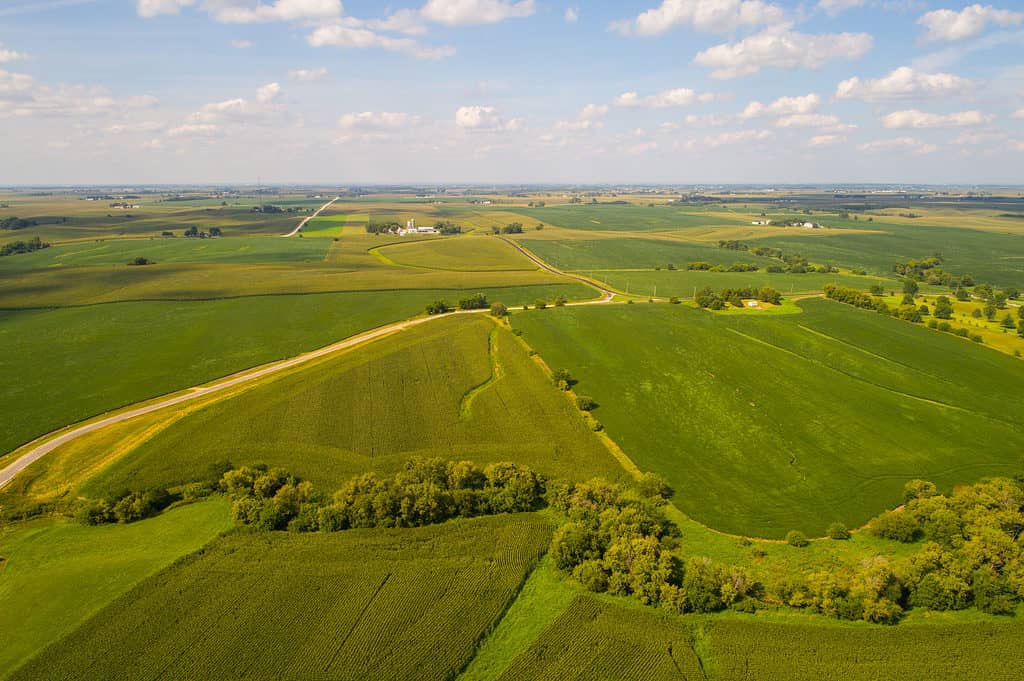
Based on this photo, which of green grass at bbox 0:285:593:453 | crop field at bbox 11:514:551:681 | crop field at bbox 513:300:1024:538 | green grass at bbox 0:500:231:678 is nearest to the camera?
crop field at bbox 11:514:551:681

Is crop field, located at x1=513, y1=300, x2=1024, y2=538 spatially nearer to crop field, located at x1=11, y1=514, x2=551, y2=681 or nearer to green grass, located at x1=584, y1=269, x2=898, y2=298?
crop field, located at x1=11, y1=514, x2=551, y2=681

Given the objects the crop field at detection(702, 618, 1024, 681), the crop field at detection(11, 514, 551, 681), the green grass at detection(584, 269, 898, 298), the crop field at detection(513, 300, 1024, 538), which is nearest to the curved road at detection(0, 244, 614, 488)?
the crop field at detection(513, 300, 1024, 538)

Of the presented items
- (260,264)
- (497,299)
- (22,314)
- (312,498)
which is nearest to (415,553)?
(312,498)

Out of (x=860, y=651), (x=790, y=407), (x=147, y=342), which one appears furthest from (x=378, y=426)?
(x=147, y=342)

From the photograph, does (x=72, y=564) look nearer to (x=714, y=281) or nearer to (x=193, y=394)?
(x=193, y=394)

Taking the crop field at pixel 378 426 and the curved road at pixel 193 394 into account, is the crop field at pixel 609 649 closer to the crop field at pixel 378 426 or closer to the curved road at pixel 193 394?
the crop field at pixel 378 426
